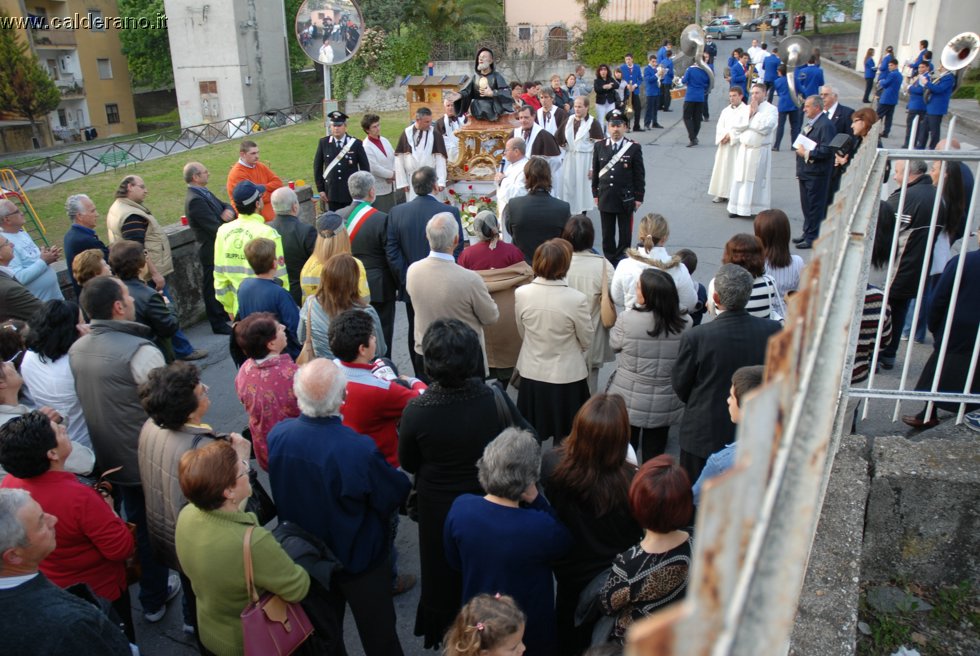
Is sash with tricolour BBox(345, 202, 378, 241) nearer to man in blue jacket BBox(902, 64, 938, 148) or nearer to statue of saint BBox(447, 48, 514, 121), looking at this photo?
statue of saint BBox(447, 48, 514, 121)


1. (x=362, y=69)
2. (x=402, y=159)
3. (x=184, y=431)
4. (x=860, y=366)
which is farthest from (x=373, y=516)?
(x=362, y=69)

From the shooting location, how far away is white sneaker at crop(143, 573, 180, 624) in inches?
154

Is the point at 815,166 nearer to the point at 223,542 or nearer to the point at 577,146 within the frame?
the point at 577,146

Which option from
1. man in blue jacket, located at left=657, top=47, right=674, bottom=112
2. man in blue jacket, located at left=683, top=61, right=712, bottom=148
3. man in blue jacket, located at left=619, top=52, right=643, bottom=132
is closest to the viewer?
man in blue jacket, located at left=683, top=61, right=712, bottom=148

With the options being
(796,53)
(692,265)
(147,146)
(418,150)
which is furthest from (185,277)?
(147,146)

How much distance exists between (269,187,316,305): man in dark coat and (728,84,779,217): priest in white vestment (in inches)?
272

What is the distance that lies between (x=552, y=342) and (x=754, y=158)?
7361 mm

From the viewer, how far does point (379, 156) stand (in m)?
9.52

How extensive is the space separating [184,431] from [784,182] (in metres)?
12.5

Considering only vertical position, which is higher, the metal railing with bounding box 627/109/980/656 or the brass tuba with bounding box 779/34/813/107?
the brass tuba with bounding box 779/34/813/107

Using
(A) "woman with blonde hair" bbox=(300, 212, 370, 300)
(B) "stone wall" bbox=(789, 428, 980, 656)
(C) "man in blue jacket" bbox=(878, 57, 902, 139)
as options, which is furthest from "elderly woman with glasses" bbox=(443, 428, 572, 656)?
(C) "man in blue jacket" bbox=(878, 57, 902, 139)

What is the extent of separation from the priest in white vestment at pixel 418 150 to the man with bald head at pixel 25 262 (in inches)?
188

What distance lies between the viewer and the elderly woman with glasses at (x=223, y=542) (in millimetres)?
2688

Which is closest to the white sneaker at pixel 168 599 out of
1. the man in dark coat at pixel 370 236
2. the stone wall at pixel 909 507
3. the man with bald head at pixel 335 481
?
the man with bald head at pixel 335 481
